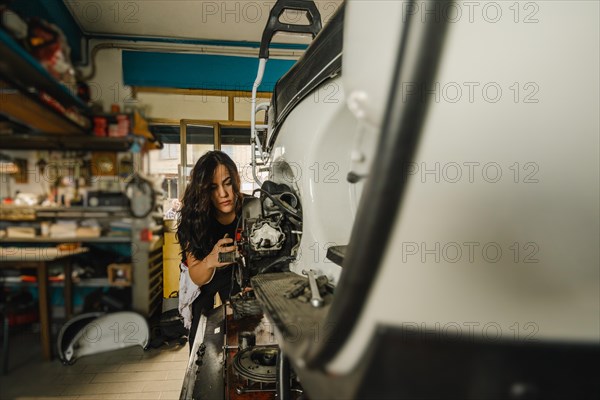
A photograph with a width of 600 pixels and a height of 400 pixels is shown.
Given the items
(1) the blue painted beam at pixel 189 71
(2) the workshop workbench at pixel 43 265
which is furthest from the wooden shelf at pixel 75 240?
(1) the blue painted beam at pixel 189 71

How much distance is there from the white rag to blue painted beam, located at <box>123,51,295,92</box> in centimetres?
57

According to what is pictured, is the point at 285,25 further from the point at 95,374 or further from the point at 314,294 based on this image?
the point at 95,374

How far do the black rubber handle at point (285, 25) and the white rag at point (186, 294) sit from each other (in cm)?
85

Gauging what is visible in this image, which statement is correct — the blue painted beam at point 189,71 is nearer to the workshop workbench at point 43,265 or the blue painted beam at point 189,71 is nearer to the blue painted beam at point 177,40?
the blue painted beam at point 177,40

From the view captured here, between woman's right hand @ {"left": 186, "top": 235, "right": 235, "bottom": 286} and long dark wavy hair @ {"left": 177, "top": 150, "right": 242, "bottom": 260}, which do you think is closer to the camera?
long dark wavy hair @ {"left": 177, "top": 150, "right": 242, "bottom": 260}

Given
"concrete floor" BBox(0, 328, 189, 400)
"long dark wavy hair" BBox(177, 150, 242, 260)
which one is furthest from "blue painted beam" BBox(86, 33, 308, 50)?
"concrete floor" BBox(0, 328, 189, 400)

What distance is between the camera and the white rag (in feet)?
3.20

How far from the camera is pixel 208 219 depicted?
102cm

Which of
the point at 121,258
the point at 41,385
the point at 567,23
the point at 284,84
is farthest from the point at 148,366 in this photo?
the point at 567,23

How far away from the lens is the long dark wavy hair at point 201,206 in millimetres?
874

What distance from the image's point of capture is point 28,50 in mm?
425

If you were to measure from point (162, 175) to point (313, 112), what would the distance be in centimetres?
41

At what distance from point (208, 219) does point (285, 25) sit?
2.70 ft

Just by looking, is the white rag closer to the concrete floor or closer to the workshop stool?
the concrete floor
